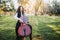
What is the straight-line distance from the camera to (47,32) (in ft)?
6.05

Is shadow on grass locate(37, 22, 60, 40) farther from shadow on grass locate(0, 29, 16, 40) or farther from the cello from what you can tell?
shadow on grass locate(0, 29, 16, 40)

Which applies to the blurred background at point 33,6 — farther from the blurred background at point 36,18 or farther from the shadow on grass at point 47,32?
the shadow on grass at point 47,32

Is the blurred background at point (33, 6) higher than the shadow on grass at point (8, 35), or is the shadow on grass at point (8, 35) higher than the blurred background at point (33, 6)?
the blurred background at point (33, 6)

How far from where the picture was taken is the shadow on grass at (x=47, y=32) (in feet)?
6.01

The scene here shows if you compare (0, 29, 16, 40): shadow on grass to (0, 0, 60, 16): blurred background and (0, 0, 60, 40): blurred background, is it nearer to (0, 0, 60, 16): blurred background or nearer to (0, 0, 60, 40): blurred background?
(0, 0, 60, 40): blurred background

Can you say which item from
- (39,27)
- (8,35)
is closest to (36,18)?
(39,27)

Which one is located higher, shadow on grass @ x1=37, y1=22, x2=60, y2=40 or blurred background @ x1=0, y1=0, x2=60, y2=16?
blurred background @ x1=0, y1=0, x2=60, y2=16

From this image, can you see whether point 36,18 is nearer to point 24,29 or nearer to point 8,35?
point 24,29

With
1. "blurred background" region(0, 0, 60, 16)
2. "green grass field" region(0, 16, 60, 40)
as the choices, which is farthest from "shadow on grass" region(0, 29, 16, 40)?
"blurred background" region(0, 0, 60, 16)

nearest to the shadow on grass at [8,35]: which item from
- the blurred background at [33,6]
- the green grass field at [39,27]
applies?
the green grass field at [39,27]

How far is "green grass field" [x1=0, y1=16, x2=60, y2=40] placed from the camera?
1810mm

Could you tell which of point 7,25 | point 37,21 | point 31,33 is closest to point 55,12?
point 37,21

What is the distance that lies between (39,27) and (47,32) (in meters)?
0.10

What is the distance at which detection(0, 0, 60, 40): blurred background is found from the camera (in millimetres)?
1812
